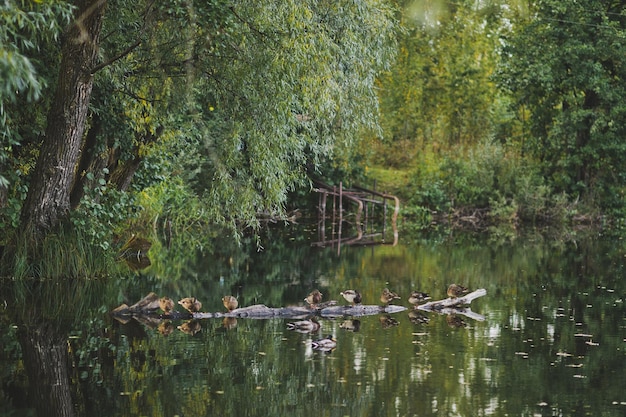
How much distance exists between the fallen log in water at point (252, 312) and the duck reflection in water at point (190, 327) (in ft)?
1.10

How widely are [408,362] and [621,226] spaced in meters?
25.0

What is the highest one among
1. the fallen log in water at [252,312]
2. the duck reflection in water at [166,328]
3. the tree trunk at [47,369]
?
the fallen log in water at [252,312]

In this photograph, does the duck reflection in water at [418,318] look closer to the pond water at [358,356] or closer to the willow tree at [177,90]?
the pond water at [358,356]

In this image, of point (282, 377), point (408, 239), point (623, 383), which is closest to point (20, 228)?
point (282, 377)

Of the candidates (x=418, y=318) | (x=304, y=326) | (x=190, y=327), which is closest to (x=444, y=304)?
(x=418, y=318)

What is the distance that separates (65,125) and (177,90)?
5.52 feet

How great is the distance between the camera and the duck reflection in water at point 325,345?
372 inches

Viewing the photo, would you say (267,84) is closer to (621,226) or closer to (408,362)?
(408,362)

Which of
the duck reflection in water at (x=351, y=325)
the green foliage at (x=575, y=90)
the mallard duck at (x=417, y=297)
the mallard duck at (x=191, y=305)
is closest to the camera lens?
the duck reflection in water at (x=351, y=325)

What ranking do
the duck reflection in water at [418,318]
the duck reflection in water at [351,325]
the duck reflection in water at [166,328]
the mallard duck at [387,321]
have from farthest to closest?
the duck reflection in water at [418,318], the mallard duck at [387,321], the duck reflection in water at [351,325], the duck reflection in water at [166,328]

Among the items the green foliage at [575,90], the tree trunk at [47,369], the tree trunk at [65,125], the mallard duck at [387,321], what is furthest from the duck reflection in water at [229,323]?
the green foliage at [575,90]

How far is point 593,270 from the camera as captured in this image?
18.2 m

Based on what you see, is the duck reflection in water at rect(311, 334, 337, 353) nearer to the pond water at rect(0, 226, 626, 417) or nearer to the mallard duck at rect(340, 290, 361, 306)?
the pond water at rect(0, 226, 626, 417)

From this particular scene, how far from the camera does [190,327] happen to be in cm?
1086
